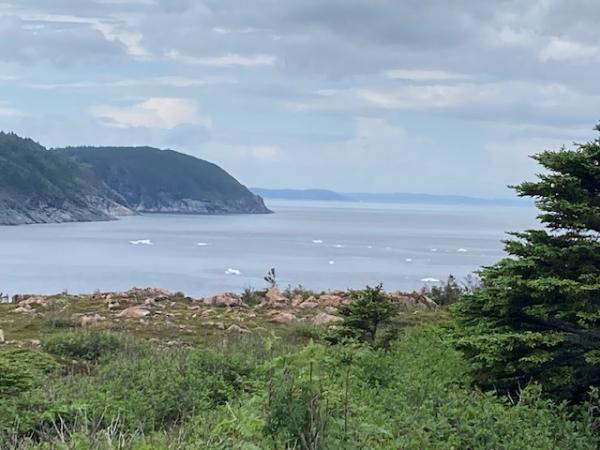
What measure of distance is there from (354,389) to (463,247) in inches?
3072

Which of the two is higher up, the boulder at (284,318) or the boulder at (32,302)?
the boulder at (32,302)

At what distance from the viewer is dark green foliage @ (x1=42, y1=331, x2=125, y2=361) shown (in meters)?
11.0

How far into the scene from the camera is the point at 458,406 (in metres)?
6.74

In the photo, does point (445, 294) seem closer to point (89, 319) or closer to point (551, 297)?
point (89, 319)

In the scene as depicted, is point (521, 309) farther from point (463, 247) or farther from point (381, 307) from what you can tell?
point (463, 247)

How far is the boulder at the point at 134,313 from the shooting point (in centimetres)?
1519

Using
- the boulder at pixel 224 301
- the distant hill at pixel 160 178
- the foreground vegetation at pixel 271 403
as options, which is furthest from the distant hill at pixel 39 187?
the foreground vegetation at pixel 271 403

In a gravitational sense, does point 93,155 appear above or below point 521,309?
above

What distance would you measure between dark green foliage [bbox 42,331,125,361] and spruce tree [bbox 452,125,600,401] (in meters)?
4.87

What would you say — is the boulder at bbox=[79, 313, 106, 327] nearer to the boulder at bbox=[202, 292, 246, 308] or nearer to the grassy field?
the grassy field

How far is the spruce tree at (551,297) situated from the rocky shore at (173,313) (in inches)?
200

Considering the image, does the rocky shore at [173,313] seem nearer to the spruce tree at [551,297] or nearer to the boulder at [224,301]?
the boulder at [224,301]

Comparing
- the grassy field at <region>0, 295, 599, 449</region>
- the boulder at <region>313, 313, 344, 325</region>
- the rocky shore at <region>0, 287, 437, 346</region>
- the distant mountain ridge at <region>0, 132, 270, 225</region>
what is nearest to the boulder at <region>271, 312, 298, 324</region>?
the rocky shore at <region>0, 287, 437, 346</region>

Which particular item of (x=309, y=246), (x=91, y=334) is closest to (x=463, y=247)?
(x=309, y=246)
